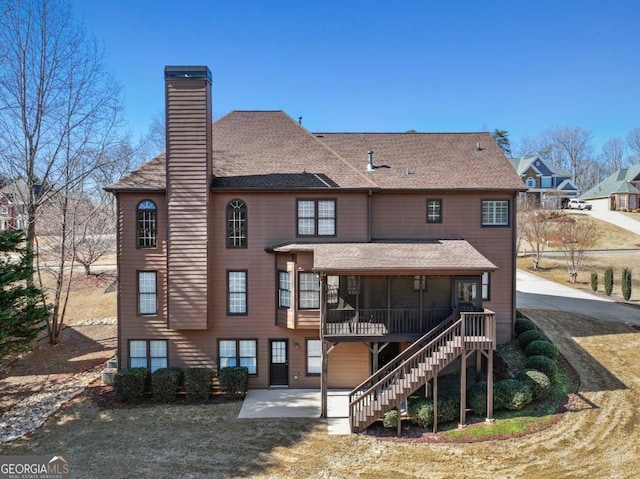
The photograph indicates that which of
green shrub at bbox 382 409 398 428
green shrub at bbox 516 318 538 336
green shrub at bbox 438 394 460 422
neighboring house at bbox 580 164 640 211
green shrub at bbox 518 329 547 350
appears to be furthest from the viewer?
neighboring house at bbox 580 164 640 211

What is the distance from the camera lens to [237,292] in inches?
587

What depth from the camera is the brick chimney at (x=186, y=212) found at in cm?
1422

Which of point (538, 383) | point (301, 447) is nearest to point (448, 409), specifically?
point (538, 383)

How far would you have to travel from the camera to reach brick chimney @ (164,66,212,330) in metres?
14.2

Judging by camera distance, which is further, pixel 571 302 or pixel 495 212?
pixel 571 302

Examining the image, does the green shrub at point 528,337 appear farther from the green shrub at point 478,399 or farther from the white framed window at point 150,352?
the white framed window at point 150,352

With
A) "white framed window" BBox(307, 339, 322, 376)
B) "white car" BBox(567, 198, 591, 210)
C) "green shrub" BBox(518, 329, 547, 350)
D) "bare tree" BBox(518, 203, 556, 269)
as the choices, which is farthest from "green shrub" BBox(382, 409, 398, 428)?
"white car" BBox(567, 198, 591, 210)

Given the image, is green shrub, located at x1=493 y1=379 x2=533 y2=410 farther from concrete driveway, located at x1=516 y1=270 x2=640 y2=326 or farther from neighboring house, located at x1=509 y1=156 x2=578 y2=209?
neighboring house, located at x1=509 y1=156 x2=578 y2=209

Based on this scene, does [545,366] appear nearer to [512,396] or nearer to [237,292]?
[512,396]

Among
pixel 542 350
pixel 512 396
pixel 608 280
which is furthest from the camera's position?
pixel 608 280

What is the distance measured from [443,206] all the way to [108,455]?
1355cm

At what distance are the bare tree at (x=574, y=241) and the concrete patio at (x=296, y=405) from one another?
26.5 metres

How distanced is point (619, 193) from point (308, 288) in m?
58.8

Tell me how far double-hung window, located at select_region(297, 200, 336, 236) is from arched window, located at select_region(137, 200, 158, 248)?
536 centimetres
